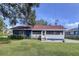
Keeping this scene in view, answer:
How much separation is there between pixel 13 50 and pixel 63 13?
23.8 inches

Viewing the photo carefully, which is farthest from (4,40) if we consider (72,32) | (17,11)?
(72,32)

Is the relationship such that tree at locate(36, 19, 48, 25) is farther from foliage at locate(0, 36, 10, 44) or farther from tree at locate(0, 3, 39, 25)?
foliage at locate(0, 36, 10, 44)

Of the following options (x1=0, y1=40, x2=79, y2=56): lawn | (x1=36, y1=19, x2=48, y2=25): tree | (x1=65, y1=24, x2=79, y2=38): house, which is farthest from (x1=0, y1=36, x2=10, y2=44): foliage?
(x1=65, y1=24, x2=79, y2=38): house

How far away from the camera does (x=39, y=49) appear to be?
206 cm

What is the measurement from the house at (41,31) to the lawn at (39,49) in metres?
0.07

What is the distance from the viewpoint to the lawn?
2055 millimetres

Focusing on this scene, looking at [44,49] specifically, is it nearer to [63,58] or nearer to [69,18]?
[63,58]

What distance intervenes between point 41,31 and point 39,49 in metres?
0.18

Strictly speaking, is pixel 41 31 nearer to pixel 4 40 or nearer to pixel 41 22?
pixel 41 22

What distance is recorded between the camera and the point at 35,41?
2.07 meters

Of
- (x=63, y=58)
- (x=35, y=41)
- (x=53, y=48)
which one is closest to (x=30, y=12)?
(x=35, y=41)

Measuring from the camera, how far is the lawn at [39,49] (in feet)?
6.74

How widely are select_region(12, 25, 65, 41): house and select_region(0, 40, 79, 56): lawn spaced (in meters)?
0.07

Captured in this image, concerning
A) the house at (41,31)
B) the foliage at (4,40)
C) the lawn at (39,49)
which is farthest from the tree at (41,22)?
the foliage at (4,40)
